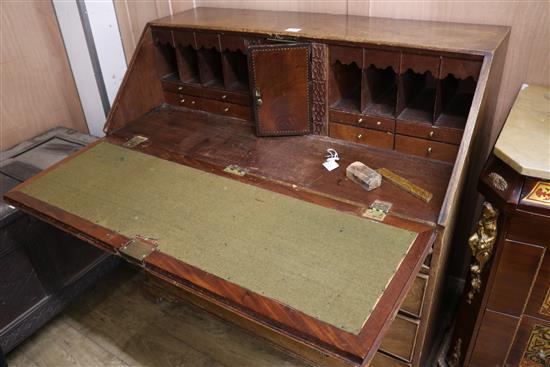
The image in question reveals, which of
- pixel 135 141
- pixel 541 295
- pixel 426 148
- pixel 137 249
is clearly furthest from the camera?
pixel 135 141

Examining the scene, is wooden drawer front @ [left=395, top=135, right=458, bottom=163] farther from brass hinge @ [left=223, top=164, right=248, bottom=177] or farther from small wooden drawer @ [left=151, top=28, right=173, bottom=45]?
small wooden drawer @ [left=151, top=28, right=173, bottom=45]

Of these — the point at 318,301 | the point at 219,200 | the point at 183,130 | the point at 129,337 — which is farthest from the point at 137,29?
the point at 318,301

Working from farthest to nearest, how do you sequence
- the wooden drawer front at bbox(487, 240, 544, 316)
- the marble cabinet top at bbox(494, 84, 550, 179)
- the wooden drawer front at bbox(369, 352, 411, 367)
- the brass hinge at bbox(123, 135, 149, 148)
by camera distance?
the brass hinge at bbox(123, 135, 149, 148), the wooden drawer front at bbox(369, 352, 411, 367), the wooden drawer front at bbox(487, 240, 544, 316), the marble cabinet top at bbox(494, 84, 550, 179)

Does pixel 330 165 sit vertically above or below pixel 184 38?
below

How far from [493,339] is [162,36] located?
151cm

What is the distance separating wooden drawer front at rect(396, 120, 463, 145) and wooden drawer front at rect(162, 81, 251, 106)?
0.56 metres

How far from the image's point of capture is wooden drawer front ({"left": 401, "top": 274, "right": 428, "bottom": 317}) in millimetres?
1234

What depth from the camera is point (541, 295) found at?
1212 mm

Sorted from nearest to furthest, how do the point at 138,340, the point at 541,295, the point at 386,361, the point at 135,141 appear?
the point at 541,295
the point at 386,361
the point at 135,141
the point at 138,340

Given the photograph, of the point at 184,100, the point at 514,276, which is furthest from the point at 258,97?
the point at 514,276

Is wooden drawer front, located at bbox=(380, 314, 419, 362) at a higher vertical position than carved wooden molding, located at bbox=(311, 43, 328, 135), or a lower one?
lower

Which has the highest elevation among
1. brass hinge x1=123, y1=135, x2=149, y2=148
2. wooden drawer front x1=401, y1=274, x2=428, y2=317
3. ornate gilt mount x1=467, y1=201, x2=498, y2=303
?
brass hinge x1=123, y1=135, x2=149, y2=148

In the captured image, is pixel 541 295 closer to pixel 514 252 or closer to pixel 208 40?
pixel 514 252

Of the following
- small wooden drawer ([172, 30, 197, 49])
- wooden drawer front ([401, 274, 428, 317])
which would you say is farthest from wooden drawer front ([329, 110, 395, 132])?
small wooden drawer ([172, 30, 197, 49])
